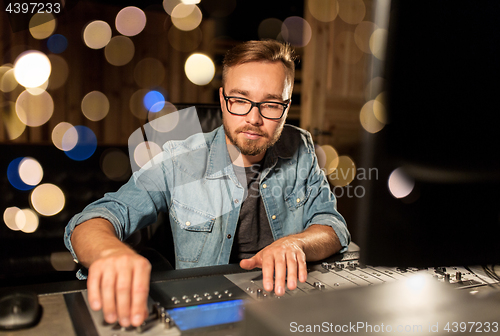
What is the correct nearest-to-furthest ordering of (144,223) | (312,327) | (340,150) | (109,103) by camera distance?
(312,327) < (144,223) < (340,150) < (109,103)

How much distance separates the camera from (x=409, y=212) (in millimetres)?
406

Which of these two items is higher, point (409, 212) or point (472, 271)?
point (409, 212)

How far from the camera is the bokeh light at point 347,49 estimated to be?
3317 mm

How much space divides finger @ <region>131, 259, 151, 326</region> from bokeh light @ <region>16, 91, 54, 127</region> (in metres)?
3.36

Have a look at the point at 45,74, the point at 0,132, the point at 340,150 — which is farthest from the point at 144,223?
the point at 45,74

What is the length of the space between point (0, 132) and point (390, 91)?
3.56 meters

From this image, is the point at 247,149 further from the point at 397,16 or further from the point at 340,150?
the point at 340,150

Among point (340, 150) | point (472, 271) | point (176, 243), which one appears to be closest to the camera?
point (472, 271)

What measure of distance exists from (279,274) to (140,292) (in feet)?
0.90

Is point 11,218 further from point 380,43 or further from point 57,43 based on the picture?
point 380,43

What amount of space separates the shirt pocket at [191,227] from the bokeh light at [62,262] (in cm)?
83

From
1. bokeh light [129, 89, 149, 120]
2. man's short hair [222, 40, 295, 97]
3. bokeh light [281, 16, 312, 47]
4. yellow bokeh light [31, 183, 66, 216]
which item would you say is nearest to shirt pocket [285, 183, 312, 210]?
man's short hair [222, 40, 295, 97]

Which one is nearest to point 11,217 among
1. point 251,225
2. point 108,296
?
point 251,225

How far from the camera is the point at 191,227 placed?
1347 millimetres
